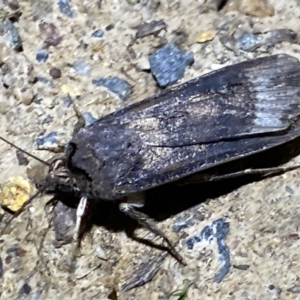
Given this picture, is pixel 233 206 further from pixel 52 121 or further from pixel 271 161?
pixel 52 121

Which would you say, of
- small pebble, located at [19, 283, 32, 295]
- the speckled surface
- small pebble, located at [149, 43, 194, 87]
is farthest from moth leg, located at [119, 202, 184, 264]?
small pebble, located at [149, 43, 194, 87]

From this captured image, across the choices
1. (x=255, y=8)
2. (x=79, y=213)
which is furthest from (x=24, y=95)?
(x=255, y=8)

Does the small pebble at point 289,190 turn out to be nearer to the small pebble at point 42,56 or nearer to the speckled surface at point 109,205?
the speckled surface at point 109,205

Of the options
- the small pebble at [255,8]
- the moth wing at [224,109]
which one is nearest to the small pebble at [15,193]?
the moth wing at [224,109]

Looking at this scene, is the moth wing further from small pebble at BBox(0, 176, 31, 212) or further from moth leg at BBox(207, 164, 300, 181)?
small pebble at BBox(0, 176, 31, 212)

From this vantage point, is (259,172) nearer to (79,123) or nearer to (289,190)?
(289,190)

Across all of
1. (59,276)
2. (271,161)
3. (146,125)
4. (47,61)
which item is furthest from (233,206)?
(47,61)
